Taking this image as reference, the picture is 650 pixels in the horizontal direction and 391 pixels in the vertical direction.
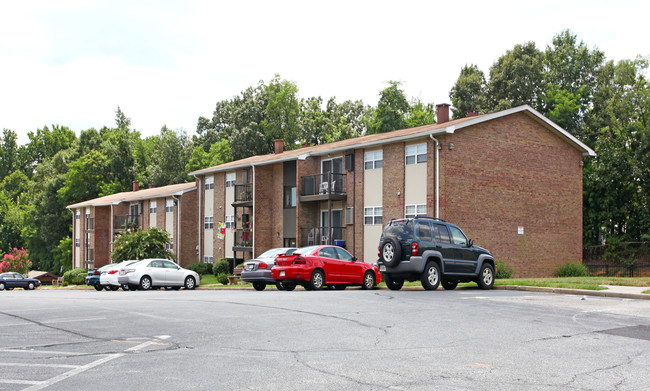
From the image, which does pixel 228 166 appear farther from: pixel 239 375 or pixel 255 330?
pixel 239 375

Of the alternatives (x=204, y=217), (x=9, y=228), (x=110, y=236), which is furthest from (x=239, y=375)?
(x=9, y=228)

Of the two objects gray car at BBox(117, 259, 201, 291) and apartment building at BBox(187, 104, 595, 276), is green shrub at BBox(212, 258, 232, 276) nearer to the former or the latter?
apartment building at BBox(187, 104, 595, 276)

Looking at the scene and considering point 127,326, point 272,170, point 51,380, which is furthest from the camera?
point 272,170

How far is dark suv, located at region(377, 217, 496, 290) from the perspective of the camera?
1869cm

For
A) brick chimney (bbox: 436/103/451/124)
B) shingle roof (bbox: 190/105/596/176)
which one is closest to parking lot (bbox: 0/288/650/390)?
shingle roof (bbox: 190/105/596/176)

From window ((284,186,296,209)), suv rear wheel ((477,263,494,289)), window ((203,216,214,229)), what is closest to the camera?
suv rear wheel ((477,263,494,289))

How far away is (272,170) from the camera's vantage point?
4125 centimetres

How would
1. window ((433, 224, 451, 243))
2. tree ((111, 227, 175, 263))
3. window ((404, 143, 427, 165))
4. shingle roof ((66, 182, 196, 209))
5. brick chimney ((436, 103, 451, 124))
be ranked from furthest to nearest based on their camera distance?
shingle roof ((66, 182, 196, 209)) < tree ((111, 227, 175, 263)) < brick chimney ((436, 103, 451, 124)) < window ((404, 143, 427, 165)) < window ((433, 224, 451, 243))

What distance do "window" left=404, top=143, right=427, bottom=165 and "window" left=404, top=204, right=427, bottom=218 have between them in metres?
2.02

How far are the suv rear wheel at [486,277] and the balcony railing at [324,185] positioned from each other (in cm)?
1439

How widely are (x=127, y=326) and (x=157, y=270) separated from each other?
1791 centimetres

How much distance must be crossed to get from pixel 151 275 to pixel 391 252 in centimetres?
1366

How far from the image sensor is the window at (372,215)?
3216cm

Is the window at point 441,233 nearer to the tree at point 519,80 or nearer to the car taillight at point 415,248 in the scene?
the car taillight at point 415,248
